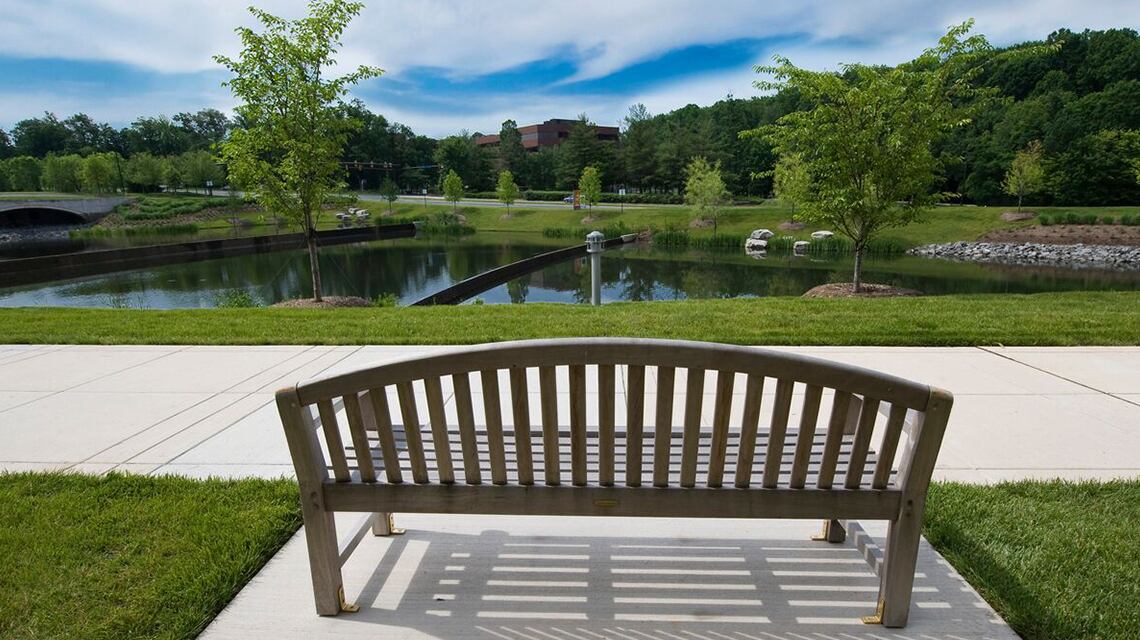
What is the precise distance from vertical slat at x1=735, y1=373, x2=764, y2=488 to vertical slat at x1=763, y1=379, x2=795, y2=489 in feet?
0.18

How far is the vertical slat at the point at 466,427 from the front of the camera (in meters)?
2.08

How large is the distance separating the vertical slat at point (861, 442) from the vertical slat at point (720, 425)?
43 centimetres

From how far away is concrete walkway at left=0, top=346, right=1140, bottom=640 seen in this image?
2.34 metres

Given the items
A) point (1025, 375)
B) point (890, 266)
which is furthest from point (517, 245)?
point (1025, 375)

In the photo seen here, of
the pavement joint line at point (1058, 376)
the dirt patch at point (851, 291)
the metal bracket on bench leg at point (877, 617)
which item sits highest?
the metal bracket on bench leg at point (877, 617)

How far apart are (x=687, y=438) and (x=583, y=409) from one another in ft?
1.22

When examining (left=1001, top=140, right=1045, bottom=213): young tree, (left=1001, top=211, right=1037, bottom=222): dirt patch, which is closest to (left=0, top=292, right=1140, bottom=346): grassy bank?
(left=1001, top=211, right=1037, bottom=222): dirt patch

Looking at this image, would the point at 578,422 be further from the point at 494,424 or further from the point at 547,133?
the point at 547,133

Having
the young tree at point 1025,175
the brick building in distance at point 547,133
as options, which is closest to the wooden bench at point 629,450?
the young tree at point 1025,175

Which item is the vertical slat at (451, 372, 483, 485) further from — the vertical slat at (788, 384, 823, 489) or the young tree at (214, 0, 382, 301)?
the young tree at (214, 0, 382, 301)

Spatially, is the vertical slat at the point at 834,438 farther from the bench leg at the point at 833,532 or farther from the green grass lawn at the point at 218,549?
the green grass lawn at the point at 218,549

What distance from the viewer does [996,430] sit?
13.9 feet

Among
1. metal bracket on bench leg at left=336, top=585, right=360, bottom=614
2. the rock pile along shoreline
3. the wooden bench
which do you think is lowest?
the rock pile along shoreline

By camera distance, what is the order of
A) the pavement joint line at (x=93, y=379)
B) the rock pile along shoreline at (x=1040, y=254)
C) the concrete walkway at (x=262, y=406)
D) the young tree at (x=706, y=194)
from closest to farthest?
the concrete walkway at (x=262, y=406), the pavement joint line at (x=93, y=379), the rock pile along shoreline at (x=1040, y=254), the young tree at (x=706, y=194)
